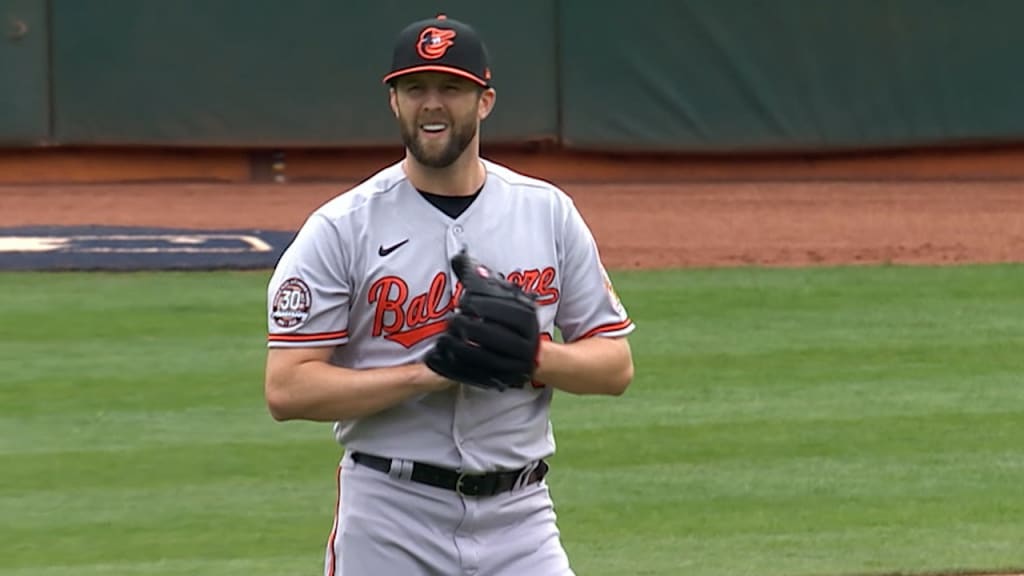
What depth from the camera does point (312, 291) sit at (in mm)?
3500

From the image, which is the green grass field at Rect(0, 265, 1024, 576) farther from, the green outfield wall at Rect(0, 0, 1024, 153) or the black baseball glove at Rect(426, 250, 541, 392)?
the green outfield wall at Rect(0, 0, 1024, 153)

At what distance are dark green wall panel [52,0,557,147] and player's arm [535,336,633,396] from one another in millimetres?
11499

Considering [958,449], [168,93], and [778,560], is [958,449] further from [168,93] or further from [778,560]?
[168,93]

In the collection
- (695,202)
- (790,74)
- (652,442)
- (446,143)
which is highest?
(446,143)

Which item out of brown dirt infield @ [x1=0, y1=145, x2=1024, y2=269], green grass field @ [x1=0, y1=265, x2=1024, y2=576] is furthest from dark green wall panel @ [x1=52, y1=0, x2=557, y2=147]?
green grass field @ [x1=0, y1=265, x2=1024, y2=576]

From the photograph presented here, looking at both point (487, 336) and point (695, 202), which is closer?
point (487, 336)

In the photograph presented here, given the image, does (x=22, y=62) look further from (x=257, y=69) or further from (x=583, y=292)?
(x=583, y=292)

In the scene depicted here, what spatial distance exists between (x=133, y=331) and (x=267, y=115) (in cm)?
590

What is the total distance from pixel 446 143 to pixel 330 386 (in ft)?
1.63

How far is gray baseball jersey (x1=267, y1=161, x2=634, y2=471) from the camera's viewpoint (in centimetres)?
352

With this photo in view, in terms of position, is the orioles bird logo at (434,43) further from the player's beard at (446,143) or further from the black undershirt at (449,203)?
the black undershirt at (449,203)

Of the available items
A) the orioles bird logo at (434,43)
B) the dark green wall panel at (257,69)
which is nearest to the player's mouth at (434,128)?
the orioles bird logo at (434,43)

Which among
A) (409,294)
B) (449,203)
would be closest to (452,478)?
(409,294)

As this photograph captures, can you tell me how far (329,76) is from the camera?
603 inches
